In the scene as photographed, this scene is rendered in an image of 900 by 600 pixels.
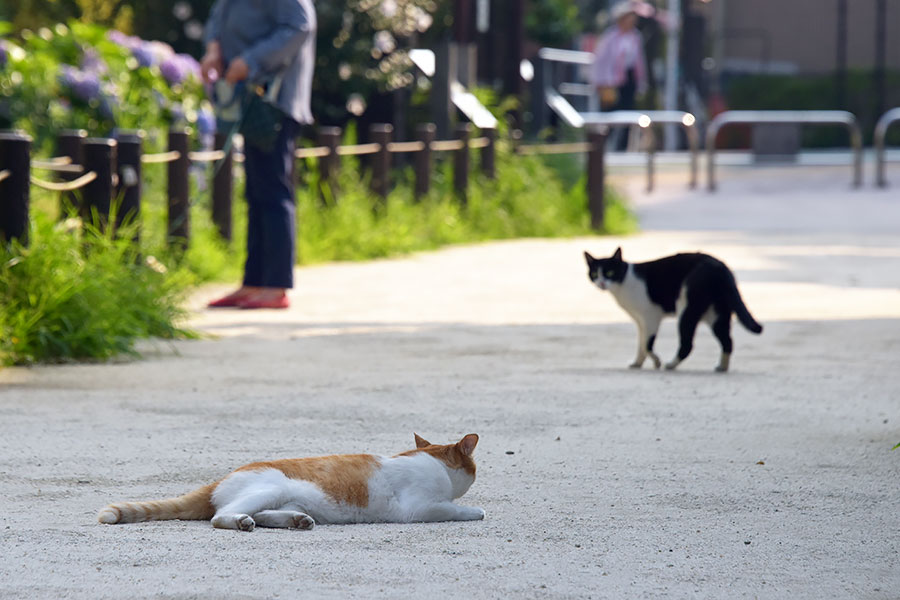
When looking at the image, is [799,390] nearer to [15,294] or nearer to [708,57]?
[15,294]

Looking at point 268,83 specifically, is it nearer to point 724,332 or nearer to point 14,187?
point 14,187

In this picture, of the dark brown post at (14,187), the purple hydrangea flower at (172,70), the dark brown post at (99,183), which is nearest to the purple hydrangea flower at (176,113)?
the purple hydrangea flower at (172,70)

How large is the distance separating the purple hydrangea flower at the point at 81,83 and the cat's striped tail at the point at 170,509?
7.86 meters

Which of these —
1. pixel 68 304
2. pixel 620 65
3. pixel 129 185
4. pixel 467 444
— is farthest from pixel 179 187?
pixel 620 65

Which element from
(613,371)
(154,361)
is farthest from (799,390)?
(154,361)

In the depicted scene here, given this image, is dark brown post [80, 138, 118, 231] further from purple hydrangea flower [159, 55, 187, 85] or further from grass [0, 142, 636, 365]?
purple hydrangea flower [159, 55, 187, 85]

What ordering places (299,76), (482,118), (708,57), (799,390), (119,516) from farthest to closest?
(708,57) < (482,118) < (299,76) < (799,390) < (119,516)

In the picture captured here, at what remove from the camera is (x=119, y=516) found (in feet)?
12.1

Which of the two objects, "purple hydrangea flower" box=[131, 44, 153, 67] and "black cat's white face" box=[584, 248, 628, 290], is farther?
"purple hydrangea flower" box=[131, 44, 153, 67]

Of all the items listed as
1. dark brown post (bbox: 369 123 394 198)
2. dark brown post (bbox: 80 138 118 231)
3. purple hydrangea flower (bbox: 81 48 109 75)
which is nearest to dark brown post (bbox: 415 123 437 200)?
dark brown post (bbox: 369 123 394 198)

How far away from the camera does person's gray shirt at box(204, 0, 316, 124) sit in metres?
7.92

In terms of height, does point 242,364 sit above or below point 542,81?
below

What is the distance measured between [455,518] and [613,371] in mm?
2833

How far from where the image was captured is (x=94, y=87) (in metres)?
11.2
